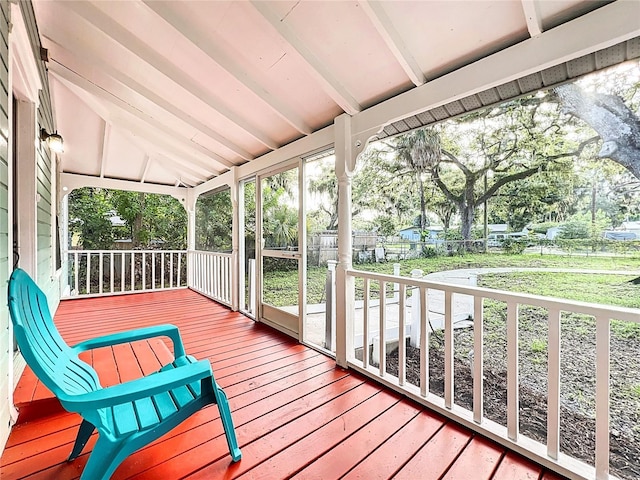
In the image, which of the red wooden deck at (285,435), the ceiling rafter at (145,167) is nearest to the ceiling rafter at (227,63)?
the red wooden deck at (285,435)

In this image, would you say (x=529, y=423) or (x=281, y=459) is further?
(x=529, y=423)

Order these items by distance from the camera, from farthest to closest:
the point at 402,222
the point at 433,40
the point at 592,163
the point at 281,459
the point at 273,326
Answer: the point at 273,326
the point at 402,222
the point at 592,163
the point at 433,40
the point at 281,459

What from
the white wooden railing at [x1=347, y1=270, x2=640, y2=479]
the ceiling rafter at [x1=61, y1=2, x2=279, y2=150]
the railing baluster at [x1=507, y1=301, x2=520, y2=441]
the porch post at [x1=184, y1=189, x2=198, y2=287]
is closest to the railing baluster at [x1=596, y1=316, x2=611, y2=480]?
the white wooden railing at [x1=347, y1=270, x2=640, y2=479]

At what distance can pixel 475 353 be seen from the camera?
1.92 meters

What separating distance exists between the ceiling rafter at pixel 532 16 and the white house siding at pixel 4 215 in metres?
2.72

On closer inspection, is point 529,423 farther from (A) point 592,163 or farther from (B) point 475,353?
(A) point 592,163

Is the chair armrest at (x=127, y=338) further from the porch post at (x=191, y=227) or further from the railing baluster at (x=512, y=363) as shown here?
the porch post at (x=191, y=227)

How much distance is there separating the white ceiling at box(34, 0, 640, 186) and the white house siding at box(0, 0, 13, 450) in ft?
2.50

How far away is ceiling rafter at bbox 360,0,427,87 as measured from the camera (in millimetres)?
1680

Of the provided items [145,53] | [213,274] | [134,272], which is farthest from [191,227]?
[145,53]

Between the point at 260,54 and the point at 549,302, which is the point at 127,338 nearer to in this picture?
the point at 260,54

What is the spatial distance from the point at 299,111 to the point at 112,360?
2.84m

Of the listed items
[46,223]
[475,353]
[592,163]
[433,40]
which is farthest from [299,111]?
[46,223]

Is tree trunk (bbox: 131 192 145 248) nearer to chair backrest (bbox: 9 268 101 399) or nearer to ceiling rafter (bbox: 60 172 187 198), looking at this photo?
ceiling rafter (bbox: 60 172 187 198)
